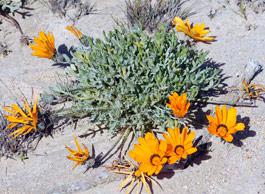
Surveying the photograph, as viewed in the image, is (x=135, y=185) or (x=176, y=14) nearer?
(x=135, y=185)

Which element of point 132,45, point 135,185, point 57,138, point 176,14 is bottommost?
point 135,185

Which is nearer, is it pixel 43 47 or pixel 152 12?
pixel 43 47

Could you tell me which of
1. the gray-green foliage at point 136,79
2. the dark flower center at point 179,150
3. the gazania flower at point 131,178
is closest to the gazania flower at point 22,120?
the gray-green foliage at point 136,79

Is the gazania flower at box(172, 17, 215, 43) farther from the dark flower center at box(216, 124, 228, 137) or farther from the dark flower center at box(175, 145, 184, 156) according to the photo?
the dark flower center at box(175, 145, 184, 156)

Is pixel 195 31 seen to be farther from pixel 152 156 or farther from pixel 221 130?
pixel 152 156

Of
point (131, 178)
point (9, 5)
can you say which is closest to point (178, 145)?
point (131, 178)

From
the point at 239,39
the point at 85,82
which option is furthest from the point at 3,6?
the point at 239,39

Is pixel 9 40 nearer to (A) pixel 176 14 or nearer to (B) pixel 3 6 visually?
(B) pixel 3 6

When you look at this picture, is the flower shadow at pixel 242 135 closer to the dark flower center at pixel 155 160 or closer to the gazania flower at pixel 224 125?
the gazania flower at pixel 224 125
